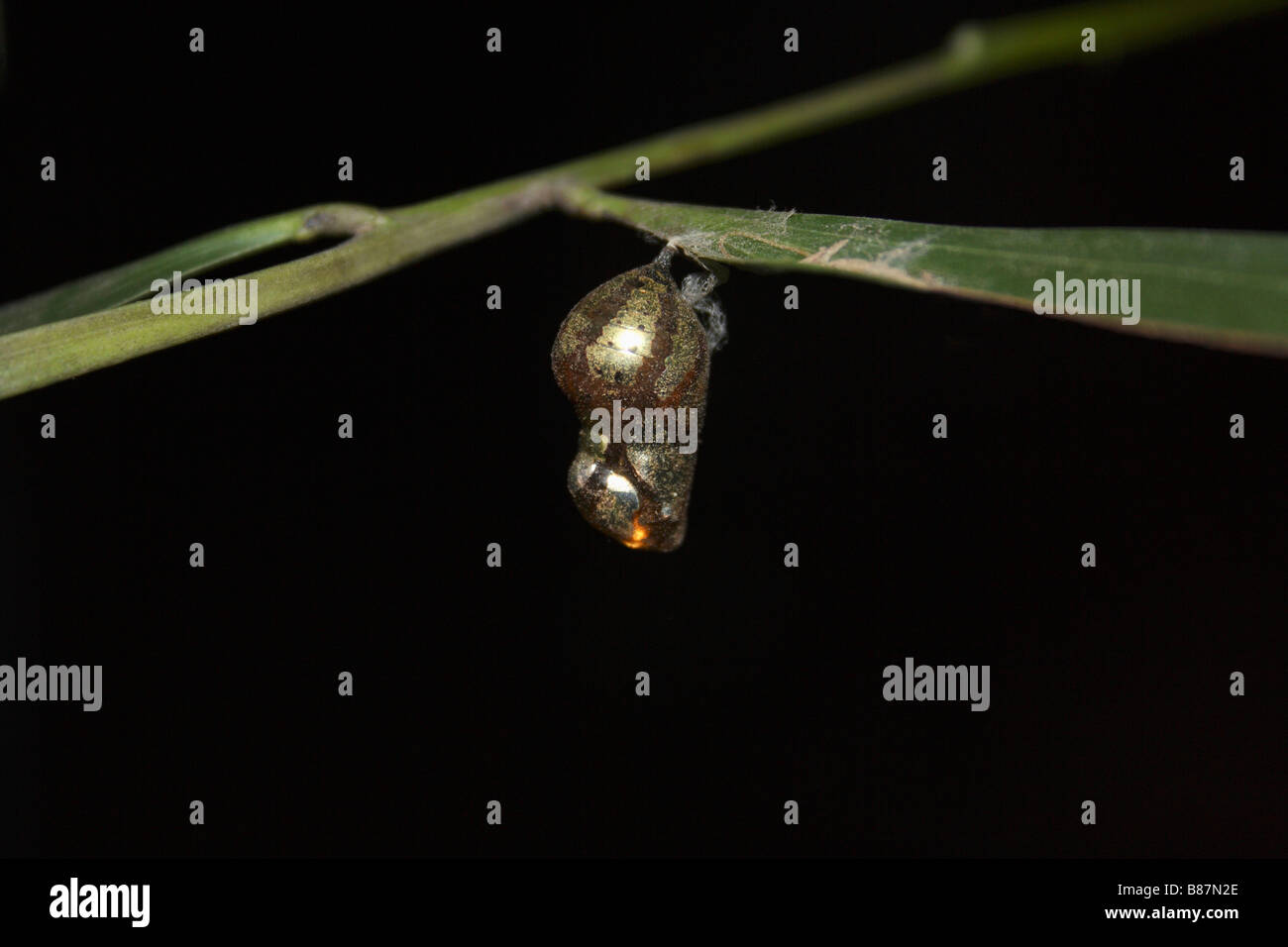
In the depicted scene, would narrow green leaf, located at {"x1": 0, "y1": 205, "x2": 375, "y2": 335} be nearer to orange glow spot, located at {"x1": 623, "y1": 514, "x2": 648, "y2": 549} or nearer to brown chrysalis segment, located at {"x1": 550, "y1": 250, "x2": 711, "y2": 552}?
brown chrysalis segment, located at {"x1": 550, "y1": 250, "x2": 711, "y2": 552}

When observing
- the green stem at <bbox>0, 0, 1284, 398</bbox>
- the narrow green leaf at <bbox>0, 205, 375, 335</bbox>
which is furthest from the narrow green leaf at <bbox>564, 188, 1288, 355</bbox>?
the narrow green leaf at <bbox>0, 205, 375, 335</bbox>

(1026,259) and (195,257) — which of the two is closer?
(1026,259)

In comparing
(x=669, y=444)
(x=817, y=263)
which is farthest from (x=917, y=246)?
(x=669, y=444)

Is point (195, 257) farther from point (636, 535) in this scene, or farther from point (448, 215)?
point (636, 535)

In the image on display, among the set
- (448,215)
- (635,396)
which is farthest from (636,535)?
(448,215)

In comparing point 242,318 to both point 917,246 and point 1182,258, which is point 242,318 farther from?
point 1182,258

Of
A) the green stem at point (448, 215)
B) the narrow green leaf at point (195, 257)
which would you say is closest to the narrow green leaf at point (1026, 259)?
the green stem at point (448, 215)
